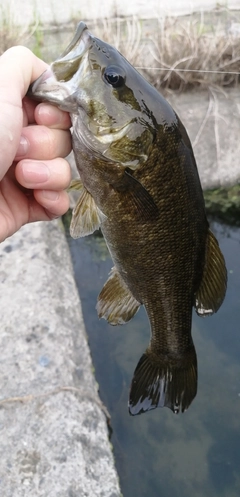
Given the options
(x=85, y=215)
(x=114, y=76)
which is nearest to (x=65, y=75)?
(x=114, y=76)

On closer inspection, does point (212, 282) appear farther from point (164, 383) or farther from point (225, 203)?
point (225, 203)

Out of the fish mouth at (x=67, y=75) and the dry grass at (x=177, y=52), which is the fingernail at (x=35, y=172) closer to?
the fish mouth at (x=67, y=75)

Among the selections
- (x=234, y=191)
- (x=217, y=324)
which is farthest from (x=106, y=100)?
(x=234, y=191)

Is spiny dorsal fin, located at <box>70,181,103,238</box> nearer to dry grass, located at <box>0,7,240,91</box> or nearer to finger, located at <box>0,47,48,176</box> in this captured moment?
finger, located at <box>0,47,48,176</box>

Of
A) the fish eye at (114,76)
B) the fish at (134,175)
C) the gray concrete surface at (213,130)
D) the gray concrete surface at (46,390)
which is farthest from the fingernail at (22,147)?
the gray concrete surface at (213,130)

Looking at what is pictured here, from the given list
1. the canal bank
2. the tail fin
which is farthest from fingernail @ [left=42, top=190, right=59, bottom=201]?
the canal bank

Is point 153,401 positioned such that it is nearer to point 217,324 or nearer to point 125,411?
point 125,411
